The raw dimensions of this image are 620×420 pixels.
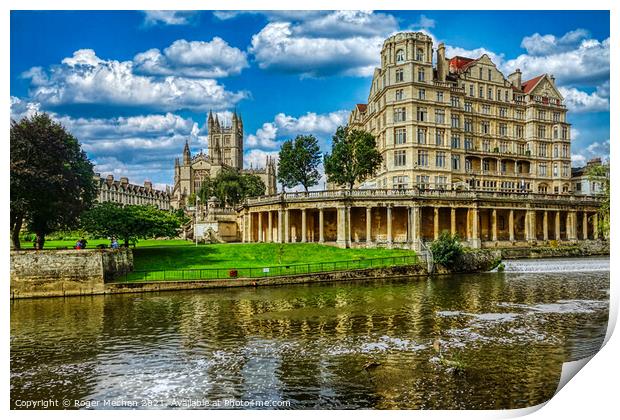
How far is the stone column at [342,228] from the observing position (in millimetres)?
42375

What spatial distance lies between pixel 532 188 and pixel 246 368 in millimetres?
52658

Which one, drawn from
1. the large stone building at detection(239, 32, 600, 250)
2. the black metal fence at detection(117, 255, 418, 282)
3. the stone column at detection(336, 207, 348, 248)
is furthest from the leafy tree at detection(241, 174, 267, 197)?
the black metal fence at detection(117, 255, 418, 282)

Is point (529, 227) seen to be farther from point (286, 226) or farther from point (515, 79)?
point (286, 226)

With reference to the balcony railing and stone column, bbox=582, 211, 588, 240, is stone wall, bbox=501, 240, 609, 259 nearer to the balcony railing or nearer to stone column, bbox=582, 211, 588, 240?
stone column, bbox=582, 211, 588, 240

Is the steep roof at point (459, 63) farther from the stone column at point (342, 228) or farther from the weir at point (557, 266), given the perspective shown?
the weir at point (557, 266)

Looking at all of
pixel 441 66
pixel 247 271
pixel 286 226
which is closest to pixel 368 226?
pixel 286 226

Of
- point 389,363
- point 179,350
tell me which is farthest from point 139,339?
point 389,363

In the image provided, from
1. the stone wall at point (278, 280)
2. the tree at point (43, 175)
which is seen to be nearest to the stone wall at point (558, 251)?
the stone wall at point (278, 280)

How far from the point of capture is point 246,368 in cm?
1422

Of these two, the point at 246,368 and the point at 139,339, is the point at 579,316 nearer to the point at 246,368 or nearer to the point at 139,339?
the point at 246,368

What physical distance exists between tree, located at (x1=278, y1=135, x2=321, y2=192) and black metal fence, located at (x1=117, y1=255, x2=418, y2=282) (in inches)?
876

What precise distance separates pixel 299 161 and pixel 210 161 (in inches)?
3498

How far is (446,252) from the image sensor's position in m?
36.4
